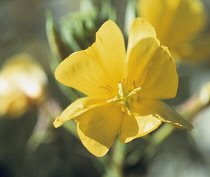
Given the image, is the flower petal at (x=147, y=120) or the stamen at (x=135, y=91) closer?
the flower petal at (x=147, y=120)

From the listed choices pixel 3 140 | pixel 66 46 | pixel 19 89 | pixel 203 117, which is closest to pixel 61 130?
pixel 3 140

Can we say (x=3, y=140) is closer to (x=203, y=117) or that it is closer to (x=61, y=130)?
(x=61, y=130)

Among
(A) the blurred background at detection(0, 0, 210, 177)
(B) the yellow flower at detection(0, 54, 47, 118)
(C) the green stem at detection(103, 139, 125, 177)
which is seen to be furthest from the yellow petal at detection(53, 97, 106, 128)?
(A) the blurred background at detection(0, 0, 210, 177)

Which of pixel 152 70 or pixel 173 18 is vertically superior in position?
pixel 152 70

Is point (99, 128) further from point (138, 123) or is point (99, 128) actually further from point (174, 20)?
point (174, 20)

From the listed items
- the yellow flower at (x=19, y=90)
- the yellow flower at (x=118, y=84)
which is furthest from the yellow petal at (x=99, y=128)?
the yellow flower at (x=19, y=90)

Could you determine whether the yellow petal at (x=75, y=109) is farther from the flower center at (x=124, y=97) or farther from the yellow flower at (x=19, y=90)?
the yellow flower at (x=19, y=90)

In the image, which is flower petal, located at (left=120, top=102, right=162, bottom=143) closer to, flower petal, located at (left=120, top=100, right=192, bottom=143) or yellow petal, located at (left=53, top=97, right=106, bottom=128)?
flower petal, located at (left=120, top=100, right=192, bottom=143)

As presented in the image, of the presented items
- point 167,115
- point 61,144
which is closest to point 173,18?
point 167,115
